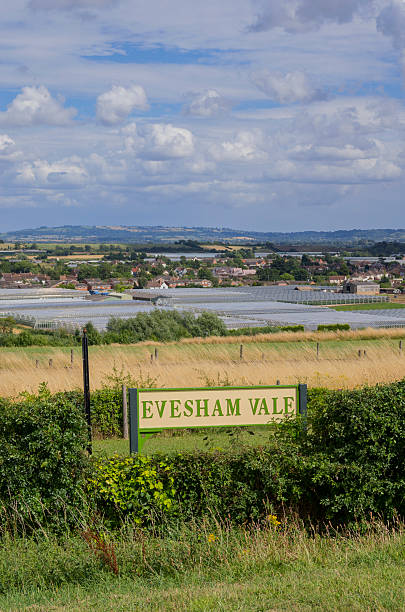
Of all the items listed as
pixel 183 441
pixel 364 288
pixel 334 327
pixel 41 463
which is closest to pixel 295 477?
pixel 41 463

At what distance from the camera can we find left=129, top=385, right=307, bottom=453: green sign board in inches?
332

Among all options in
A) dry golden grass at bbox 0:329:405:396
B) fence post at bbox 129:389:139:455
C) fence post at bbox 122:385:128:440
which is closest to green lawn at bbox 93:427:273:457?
fence post at bbox 122:385:128:440

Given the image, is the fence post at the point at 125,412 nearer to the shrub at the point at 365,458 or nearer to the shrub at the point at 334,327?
the shrub at the point at 365,458

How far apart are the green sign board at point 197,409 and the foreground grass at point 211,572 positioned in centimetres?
153

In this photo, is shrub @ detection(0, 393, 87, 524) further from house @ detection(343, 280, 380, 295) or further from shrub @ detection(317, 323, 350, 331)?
house @ detection(343, 280, 380, 295)

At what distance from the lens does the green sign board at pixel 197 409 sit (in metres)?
8.45

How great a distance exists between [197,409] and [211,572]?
2432 mm

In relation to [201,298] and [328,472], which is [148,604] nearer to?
[328,472]

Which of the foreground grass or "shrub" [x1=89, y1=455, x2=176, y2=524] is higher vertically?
"shrub" [x1=89, y1=455, x2=176, y2=524]

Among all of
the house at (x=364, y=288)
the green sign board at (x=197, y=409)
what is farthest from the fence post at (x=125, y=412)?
the house at (x=364, y=288)

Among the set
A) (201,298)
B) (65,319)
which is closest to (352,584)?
(65,319)

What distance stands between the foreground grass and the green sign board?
5.03 feet

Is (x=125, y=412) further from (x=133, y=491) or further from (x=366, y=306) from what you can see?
(x=366, y=306)

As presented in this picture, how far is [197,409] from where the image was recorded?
28.0ft
